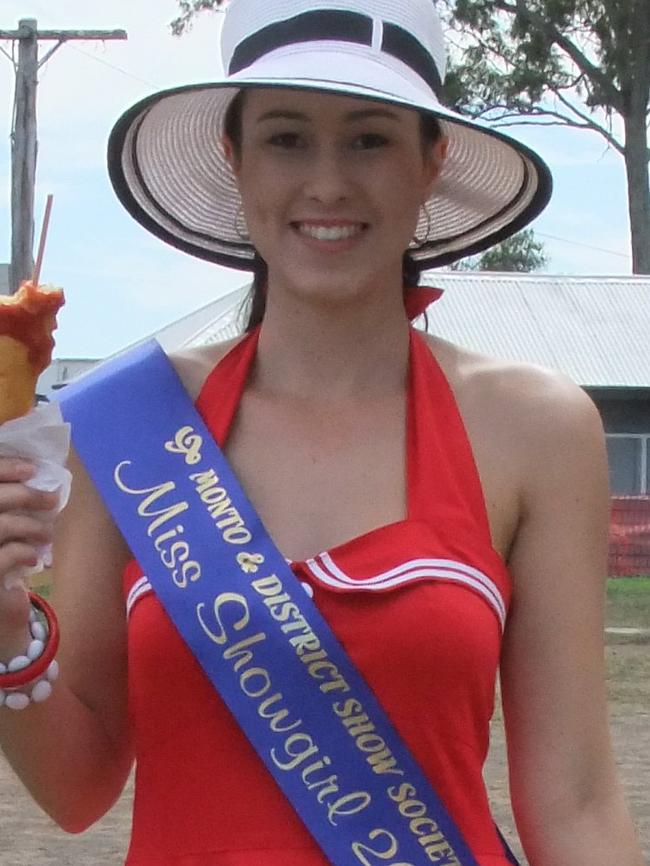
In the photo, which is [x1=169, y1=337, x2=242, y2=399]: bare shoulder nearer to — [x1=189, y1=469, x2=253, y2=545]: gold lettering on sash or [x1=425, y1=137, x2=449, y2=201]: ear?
[x1=189, y1=469, x2=253, y2=545]: gold lettering on sash

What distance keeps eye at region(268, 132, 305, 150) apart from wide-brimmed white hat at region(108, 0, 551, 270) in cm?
9

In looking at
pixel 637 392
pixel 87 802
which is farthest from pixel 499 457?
pixel 637 392

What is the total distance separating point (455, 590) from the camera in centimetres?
212

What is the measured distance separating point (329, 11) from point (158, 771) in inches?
40.5

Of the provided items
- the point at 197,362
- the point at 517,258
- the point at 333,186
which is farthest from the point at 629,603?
the point at 517,258

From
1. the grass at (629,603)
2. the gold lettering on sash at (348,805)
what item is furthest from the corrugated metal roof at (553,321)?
the gold lettering on sash at (348,805)

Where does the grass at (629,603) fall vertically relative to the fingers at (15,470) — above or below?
below

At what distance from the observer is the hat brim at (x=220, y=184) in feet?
8.23

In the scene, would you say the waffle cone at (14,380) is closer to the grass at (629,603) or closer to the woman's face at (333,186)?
the woman's face at (333,186)

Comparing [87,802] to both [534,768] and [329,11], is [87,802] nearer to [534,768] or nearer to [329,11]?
[534,768]

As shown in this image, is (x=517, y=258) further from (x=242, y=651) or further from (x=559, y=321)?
(x=242, y=651)

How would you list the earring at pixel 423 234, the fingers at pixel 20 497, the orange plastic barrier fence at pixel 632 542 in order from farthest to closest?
the orange plastic barrier fence at pixel 632 542 < the earring at pixel 423 234 < the fingers at pixel 20 497

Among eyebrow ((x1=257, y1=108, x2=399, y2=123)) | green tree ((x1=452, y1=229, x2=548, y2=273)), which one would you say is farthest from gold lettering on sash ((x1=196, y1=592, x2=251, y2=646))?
green tree ((x1=452, y1=229, x2=548, y2=273))

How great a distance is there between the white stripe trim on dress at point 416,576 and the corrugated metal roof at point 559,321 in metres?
25.7
